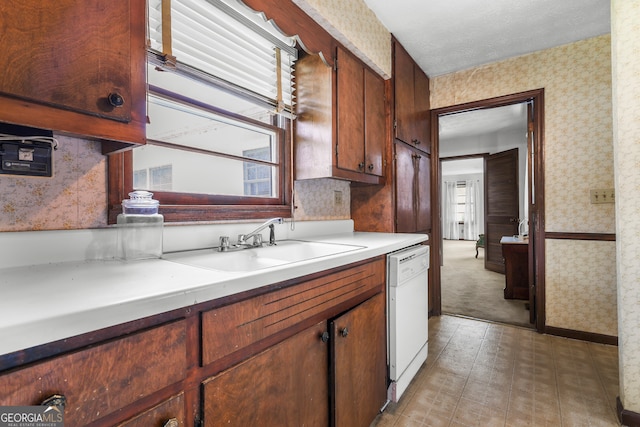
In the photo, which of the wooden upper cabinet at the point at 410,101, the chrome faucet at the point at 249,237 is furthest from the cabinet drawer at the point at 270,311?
the wooden upper cabinet at the point at 410,101

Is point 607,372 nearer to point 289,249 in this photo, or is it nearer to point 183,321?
point 289,249

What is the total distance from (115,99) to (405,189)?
218cm

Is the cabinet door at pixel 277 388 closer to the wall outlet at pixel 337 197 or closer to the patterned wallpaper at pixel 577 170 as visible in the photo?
the wall outlet at pixel 337 197

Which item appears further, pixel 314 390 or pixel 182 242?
pixel 182 242

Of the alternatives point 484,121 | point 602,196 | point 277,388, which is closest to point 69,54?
point 277,388

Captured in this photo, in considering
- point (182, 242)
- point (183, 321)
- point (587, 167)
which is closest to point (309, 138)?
point (182, 242)

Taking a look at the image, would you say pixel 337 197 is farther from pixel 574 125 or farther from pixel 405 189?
pixel 574 125

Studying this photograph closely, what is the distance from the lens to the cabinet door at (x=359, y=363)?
119 centimetres

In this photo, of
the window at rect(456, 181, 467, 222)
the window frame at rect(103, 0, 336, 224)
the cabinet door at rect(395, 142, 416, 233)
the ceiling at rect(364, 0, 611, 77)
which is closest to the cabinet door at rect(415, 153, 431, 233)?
the cabinet door at rect(395, 142, 416, 233)

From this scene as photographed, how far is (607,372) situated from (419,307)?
134cm

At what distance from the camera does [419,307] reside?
1.88m

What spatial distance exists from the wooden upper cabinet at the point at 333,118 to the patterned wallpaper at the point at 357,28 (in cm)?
8

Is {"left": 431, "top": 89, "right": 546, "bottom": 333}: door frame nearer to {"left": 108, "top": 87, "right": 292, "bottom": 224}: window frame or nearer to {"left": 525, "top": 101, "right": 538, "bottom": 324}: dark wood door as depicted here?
{"left": 525, "top": 101, "right": 538, "bottom": 324}: dark wood door

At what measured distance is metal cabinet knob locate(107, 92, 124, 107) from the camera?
0.81 meters
